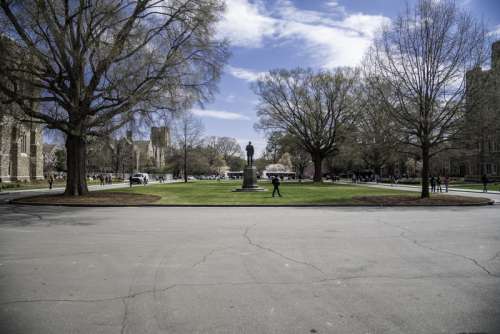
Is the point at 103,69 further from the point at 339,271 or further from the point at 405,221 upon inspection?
the point at 339,271

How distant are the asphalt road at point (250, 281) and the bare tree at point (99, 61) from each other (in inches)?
485

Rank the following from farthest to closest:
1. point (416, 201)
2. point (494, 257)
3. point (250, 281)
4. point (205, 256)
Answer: point (416, 201)
point (205, 256)
point (494, 257)
point (250, 281)

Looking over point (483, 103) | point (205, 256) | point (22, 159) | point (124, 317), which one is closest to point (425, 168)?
point (483, 103)

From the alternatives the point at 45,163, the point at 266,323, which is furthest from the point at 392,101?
the point at 45,163

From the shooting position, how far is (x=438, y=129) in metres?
23.0

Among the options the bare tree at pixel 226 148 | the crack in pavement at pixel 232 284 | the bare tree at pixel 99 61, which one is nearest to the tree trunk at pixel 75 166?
the bare tree at pixel 99 61

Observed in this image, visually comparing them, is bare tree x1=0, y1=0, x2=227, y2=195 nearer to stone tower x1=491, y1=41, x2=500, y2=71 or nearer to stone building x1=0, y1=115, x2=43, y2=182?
stone tower x1=491, y1=41, x2=500, y2=71

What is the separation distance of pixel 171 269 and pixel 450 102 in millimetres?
20708

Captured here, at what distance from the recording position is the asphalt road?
420 centimetres

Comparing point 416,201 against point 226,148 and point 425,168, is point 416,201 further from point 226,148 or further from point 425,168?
point 226,148

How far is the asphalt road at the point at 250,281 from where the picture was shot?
4199mm

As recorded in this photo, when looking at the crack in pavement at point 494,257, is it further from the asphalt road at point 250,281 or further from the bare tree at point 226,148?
the bare tree at point 226,148

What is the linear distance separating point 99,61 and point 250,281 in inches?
758

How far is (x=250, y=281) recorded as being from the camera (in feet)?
18.8
